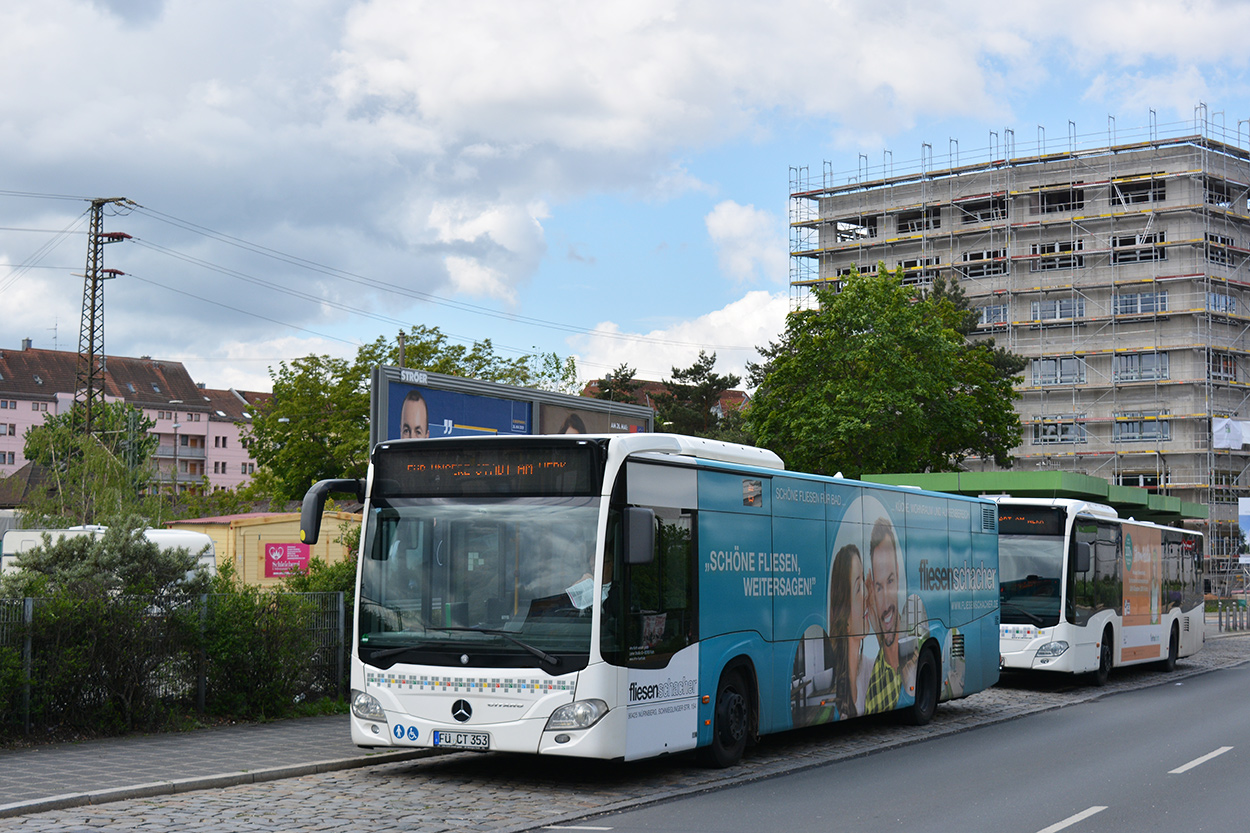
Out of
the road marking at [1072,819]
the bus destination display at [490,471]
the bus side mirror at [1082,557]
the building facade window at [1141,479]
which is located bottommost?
the road marking at [1072,819]

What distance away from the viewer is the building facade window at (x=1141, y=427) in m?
80.1

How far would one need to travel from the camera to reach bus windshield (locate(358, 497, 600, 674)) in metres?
10.9

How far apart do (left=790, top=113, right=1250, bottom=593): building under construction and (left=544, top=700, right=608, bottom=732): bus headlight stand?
70975 mm

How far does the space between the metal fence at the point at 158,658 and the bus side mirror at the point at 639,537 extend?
6061mm

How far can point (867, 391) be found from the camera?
4859cm

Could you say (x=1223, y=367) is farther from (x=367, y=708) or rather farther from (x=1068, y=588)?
(x=367, y=708)

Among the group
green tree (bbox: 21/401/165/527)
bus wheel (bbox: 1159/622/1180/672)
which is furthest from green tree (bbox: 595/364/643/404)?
bus wheel (bbox: 1159/622/1180/672)

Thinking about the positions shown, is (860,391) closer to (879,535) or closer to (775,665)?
(879,535)

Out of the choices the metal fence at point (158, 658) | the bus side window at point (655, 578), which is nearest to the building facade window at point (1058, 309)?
the metal fence at point (158, 658)

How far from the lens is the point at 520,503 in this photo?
1131 cm

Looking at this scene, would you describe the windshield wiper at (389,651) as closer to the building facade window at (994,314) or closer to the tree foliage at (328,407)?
the tree foliage at (328,407)

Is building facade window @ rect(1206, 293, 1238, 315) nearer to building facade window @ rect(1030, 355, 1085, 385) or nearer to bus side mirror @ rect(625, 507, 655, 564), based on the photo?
building facade window @ rect(1030, 355, 1085, 385)

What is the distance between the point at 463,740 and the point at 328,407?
50852 mm

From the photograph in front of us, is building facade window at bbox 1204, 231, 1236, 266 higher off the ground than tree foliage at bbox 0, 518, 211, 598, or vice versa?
building facade window at bbox 1204, 231, 1236, 266
